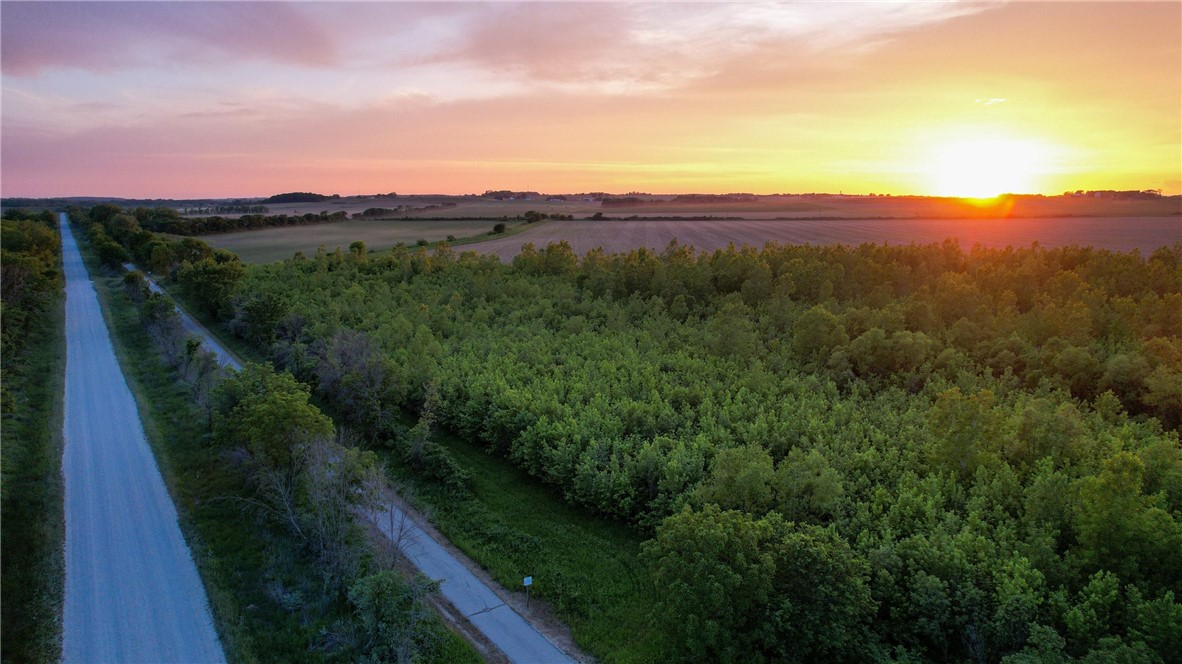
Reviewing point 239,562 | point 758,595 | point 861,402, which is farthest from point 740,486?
point 239,562

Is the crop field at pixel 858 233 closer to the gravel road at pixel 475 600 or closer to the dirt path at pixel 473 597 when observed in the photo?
the dirt path at pixel 473 597

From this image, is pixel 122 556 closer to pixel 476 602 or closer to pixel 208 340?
pixel 476 602

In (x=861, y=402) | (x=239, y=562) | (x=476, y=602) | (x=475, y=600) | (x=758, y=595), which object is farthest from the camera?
(x=861, y=402)

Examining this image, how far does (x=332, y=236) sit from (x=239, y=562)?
376ft

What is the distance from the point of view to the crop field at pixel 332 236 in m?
110

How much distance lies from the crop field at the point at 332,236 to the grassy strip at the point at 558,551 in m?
85.1

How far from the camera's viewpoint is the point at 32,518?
25219 mm

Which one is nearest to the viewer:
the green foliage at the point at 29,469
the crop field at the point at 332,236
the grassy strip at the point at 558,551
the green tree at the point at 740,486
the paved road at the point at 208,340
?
the green foliage at the point at 29,469

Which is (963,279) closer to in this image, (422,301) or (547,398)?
(547,398)

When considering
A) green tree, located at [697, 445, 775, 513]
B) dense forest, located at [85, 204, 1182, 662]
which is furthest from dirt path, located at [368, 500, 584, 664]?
green tree, located at [697, 445, 775, 513]

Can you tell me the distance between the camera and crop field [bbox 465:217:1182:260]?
3433 inches

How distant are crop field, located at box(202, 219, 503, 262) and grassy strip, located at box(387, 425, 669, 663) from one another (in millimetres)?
85105

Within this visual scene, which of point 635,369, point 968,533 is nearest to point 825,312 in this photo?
point 635,369

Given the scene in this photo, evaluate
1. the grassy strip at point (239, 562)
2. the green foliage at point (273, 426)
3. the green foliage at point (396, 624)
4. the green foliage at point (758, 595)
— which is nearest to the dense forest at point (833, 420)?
the green foliage at point (758, 595)
